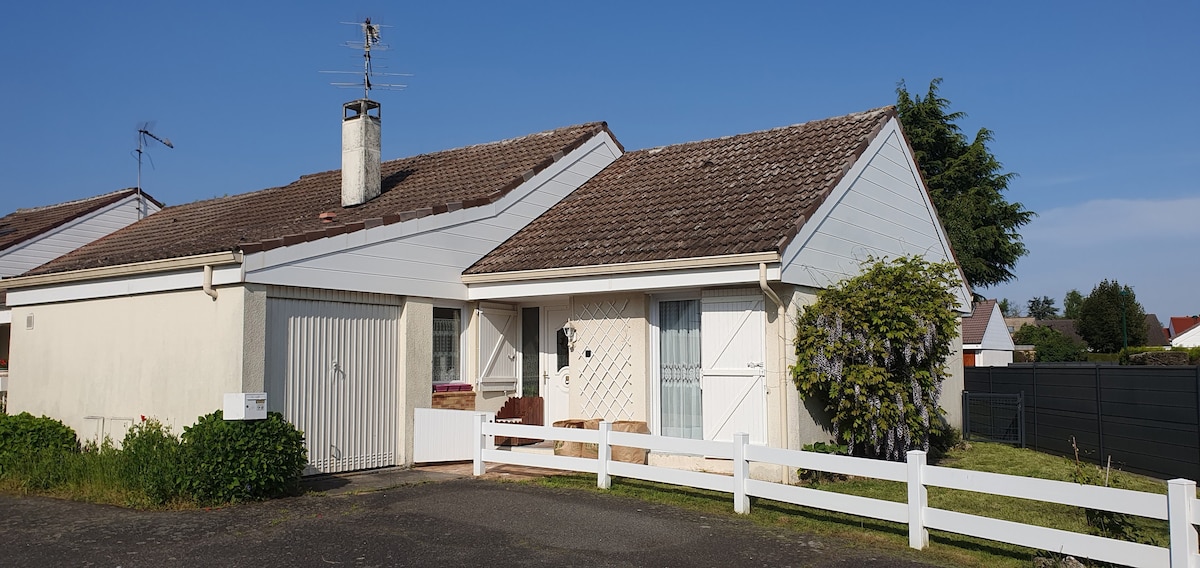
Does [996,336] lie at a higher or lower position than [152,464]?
higher

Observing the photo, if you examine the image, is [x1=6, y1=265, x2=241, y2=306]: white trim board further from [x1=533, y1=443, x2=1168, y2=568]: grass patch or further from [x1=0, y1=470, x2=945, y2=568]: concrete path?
[x1=533, y1=443, x2=1168, y2=568]: grass patch

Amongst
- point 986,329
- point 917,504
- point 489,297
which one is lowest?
point 917,504

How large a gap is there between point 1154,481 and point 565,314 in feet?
29.3

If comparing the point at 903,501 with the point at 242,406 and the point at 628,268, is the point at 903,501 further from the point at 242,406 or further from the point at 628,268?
the point at 242,406

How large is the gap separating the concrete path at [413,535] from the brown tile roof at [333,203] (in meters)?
3.67

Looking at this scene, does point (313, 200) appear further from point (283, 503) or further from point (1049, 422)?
point (1049, 422)

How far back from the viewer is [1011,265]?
128 feet

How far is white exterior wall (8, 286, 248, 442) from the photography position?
36.6 ft

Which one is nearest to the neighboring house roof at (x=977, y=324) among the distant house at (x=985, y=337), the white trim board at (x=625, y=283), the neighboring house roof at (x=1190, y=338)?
the distant house at (x=985, y=337)

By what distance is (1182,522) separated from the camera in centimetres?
646

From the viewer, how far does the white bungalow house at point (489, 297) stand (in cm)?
1166

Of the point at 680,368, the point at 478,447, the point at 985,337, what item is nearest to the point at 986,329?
the point at 985,337

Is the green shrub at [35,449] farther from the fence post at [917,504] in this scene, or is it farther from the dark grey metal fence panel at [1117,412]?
the dark grey metal fence panel at [1117,412]

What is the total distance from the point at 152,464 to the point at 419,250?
15.5 feet
